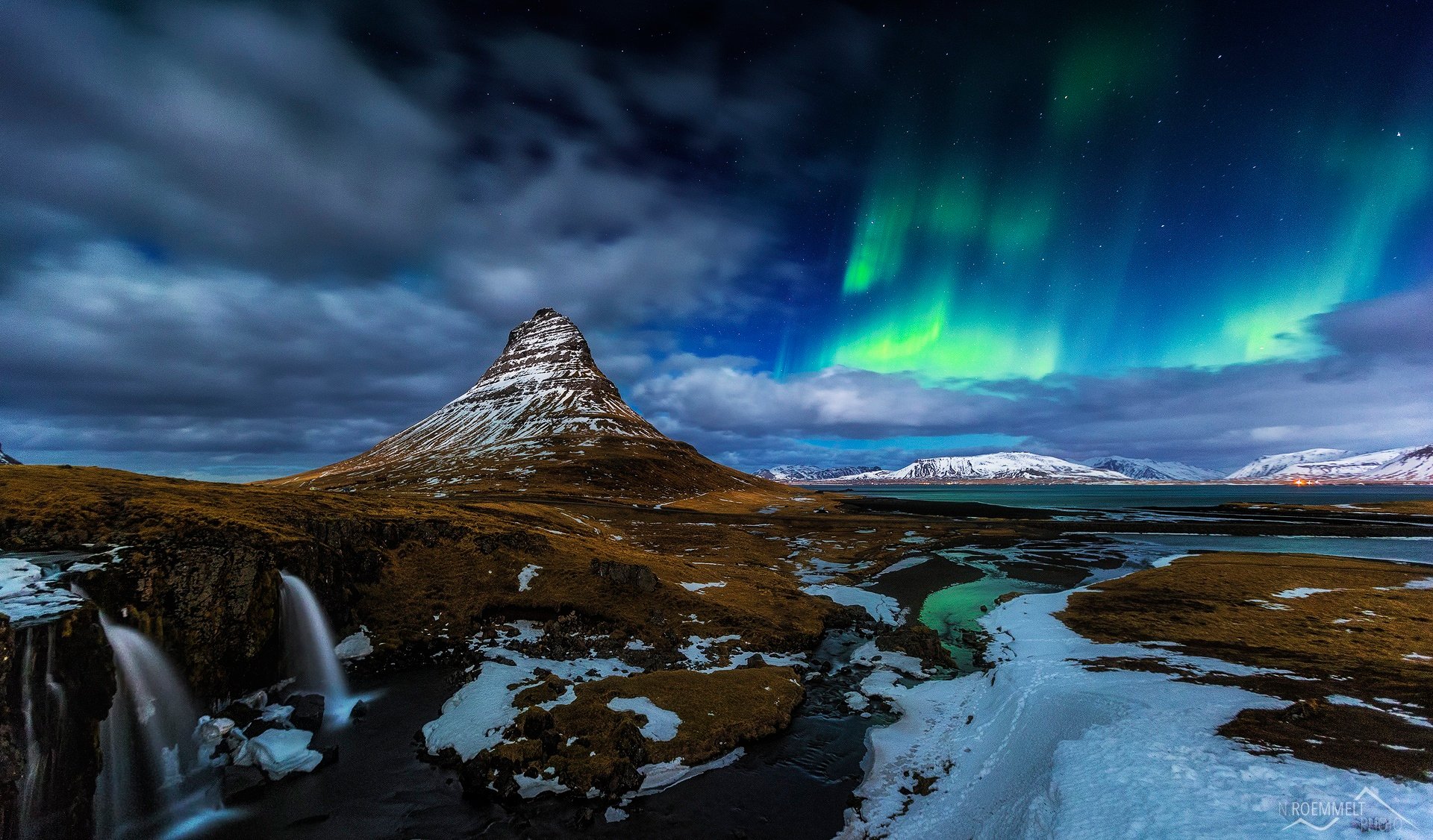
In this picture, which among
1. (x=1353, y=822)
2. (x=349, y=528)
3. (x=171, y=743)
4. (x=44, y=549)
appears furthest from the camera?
(x=349, y=528)

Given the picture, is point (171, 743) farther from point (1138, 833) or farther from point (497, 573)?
point (1138, 833)

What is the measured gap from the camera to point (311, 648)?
2991 centimetres

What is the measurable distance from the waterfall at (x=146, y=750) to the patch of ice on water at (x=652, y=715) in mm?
14930

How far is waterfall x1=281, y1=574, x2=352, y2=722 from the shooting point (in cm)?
2805

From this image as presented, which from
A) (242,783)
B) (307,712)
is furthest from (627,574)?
(242,783)

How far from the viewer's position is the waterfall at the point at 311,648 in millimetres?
28047

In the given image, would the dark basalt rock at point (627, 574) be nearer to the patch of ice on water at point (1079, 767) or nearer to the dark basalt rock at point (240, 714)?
the patch of ice on water at point (1079, 767)

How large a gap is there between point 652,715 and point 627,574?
17.7m

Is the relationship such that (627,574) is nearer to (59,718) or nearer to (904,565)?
(59,718)

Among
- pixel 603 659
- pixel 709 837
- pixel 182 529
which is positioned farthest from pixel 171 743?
pixel 709 837

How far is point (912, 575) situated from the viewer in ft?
211

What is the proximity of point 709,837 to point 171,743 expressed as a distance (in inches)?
846

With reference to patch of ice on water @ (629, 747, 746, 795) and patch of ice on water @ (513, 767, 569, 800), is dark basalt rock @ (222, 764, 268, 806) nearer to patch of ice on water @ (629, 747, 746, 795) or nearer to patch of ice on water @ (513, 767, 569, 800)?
patch of ice on water @ (513, 767, 569, 800)

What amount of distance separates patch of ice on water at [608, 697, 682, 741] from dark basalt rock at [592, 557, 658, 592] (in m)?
15.6
